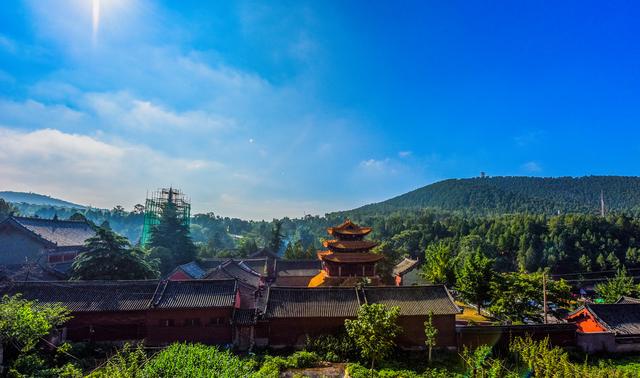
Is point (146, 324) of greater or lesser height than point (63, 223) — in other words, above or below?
below

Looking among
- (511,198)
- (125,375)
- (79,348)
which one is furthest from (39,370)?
(511,198)

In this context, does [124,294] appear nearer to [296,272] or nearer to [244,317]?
[244,317]

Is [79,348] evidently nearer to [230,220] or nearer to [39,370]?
[39,370]

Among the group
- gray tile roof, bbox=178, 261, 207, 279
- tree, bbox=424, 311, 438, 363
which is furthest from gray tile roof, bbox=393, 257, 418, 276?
gray tile roof, bbox=178, 261, 207, 279

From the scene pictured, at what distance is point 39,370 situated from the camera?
16641 millimetres

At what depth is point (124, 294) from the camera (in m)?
23.4

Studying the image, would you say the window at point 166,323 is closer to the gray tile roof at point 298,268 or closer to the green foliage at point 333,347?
Answer: the green foliage at point 333,347

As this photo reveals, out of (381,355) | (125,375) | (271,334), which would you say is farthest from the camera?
(271,334)

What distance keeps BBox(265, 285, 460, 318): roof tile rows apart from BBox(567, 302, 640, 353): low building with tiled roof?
831cm

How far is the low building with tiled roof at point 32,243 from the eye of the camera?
111 ft

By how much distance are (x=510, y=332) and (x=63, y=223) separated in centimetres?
4679

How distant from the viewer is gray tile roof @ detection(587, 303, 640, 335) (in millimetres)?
21987

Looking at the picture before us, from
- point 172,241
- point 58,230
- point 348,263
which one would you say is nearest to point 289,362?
point 348,263

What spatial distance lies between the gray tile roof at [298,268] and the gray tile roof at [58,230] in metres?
22.9
